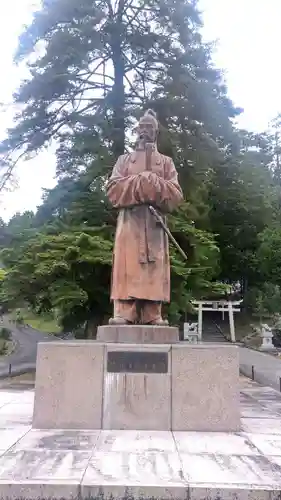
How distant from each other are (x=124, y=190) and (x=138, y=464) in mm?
3263

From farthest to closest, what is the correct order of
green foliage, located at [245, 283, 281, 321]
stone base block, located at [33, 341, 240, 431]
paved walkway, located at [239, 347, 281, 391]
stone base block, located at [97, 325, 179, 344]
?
green foliage, located at [245, 283, 281, 321] < paved walkway, located at [239, 347, 281, 391] < stone base block, located at [97, 325, 179, 344] < stone base block, located at [33, 341, 240, 431]

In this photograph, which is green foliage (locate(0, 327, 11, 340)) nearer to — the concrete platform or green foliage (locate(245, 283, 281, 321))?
green foliage (locate(245, 283, 281, 321))

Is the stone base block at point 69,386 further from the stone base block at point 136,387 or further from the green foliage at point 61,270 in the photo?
the green foliage at point 61,270

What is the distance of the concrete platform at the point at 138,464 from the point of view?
362 centimetres

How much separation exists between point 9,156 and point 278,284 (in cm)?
2341

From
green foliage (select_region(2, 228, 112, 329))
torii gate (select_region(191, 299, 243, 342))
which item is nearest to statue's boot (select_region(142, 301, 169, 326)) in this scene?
green foliage (select_region(2, 228, 112, 329))

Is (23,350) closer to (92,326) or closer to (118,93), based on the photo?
(92,326)

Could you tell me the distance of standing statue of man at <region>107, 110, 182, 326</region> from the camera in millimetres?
6234

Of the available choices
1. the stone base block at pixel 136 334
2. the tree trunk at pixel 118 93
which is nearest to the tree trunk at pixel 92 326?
the tree trunk at pixel 118 93

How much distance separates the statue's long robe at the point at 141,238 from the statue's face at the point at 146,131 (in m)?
0.45

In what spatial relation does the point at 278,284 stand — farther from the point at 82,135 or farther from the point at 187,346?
the point at 187,346

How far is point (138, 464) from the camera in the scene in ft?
13.6

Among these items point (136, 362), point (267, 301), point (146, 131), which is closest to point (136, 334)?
point (136, 362)

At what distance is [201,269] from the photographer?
14375 mm
